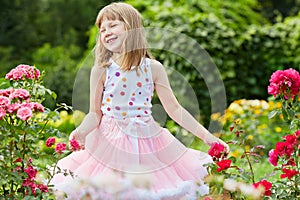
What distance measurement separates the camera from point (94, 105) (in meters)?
2.59

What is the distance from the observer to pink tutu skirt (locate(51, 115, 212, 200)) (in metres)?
2.26

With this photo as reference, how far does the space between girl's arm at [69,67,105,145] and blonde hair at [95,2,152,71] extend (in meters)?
0.05

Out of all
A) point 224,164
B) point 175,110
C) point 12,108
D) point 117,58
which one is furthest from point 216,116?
point 12,108

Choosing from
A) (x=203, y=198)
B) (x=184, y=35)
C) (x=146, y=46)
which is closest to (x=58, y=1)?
(x=184, y=35)

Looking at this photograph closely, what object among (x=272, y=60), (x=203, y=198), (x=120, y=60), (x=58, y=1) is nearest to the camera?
(x=203, y=198)

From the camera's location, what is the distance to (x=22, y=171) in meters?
2.18

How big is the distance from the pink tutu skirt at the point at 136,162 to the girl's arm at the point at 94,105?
3 cm

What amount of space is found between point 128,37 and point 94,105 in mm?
350

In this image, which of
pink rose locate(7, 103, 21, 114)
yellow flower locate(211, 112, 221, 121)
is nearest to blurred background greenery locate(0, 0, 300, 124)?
yellow flower locate(211, 112, 221, 121)

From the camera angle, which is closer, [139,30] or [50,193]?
[50,193]

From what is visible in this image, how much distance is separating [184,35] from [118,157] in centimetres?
324

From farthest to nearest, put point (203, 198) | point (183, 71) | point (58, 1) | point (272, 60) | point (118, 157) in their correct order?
1. point (58, 1)
2. point (272, 60)
3. point (183, 71)
4. point (118, 157)
5. point (203, 198)

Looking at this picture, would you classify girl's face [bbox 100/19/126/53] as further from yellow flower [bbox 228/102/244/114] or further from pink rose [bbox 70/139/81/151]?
yellow flower [bbox 228/102/244/114]

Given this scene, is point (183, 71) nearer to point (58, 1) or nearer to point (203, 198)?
point (203, 198)
